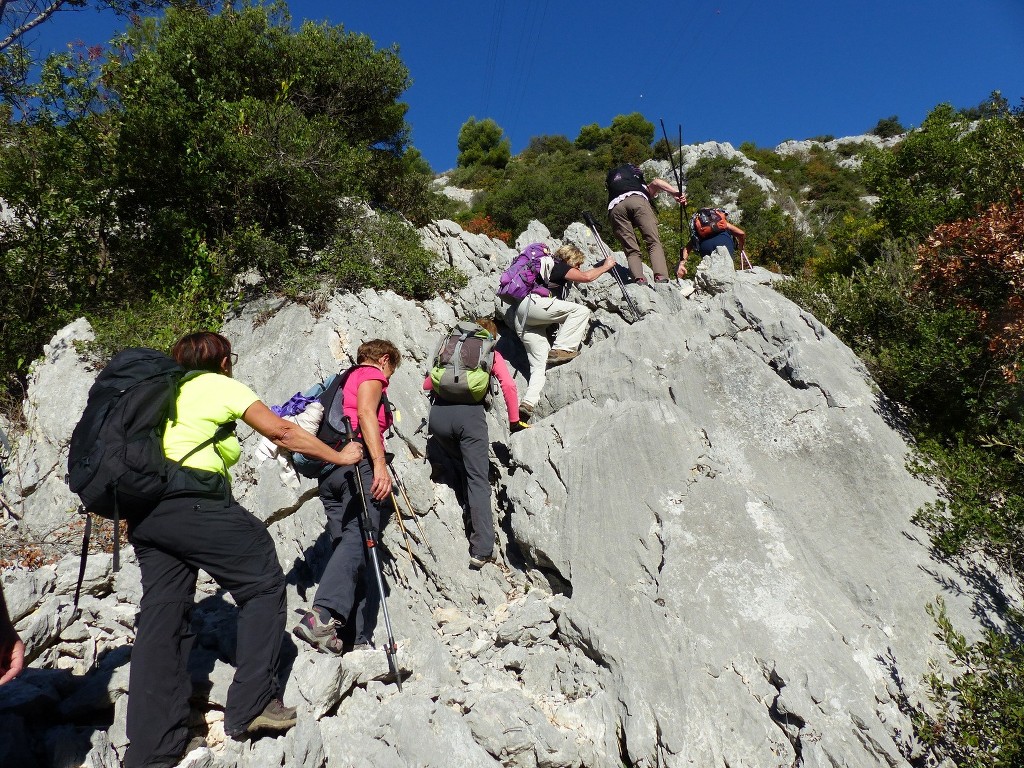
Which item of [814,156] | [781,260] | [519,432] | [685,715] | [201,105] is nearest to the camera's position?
[685,715]

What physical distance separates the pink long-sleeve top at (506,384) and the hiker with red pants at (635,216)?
3659 mm

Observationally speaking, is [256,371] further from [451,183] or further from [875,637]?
[451,183]

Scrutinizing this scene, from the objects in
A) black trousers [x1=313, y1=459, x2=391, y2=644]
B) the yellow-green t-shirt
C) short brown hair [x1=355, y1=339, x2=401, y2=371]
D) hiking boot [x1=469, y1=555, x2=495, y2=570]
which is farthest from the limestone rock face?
short brown hair [x1=355, y1=339, x2=401, y2=371]

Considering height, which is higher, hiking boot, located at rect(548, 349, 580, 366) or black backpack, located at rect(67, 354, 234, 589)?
hiking boot, located at rect(548, 349, 580, 366)

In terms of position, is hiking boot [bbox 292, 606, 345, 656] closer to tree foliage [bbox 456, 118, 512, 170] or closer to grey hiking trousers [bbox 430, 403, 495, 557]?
grey hiking trousers [bbox 430, 403, 495, 557]

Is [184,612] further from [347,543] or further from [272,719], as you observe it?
[347,543]

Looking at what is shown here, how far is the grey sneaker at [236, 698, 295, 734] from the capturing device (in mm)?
4203

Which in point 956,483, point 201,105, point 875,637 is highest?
point 201,105

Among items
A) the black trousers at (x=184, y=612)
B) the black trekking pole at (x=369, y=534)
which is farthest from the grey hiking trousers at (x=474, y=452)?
the black trousers at (x=184, y=612)

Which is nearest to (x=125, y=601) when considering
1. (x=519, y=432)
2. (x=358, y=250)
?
(x=519, y=432)

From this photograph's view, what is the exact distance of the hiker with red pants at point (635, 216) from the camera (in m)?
9.94

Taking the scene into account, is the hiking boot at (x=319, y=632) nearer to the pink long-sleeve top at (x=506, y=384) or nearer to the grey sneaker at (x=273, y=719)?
the grey sneaker at (x=273, y=719)

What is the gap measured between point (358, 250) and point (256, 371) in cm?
324

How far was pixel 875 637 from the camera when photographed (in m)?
4.73
